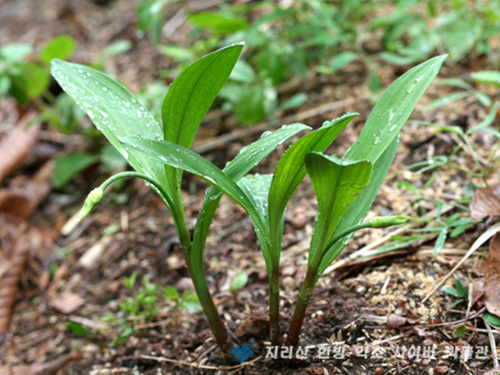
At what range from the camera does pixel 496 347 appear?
115cm

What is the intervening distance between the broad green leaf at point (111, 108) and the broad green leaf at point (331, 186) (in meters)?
0.38

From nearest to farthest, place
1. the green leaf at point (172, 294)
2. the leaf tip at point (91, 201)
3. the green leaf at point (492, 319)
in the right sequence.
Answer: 1. the leaf tip at point (91, 201)
2. the green leaf at point (492, 319)
3. the green leaf at point (172, 294)

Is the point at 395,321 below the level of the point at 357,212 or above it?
below

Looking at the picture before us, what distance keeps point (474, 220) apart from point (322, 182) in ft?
2.31

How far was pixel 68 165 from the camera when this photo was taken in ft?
8.38

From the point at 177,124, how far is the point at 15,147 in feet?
7.04

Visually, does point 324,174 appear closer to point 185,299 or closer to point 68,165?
point 185,299

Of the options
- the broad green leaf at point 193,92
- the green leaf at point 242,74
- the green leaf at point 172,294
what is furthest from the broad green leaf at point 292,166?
the green leaf at point 242,74

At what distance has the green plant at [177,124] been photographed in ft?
3.32

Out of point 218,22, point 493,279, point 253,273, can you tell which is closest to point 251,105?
point 218,22

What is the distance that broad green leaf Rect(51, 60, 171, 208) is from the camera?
109cm

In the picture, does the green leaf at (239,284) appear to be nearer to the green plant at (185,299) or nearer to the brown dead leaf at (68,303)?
the green plant at (185,299)

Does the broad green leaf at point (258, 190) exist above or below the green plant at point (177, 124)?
below

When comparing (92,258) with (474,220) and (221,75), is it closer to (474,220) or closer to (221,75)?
(221,75)
